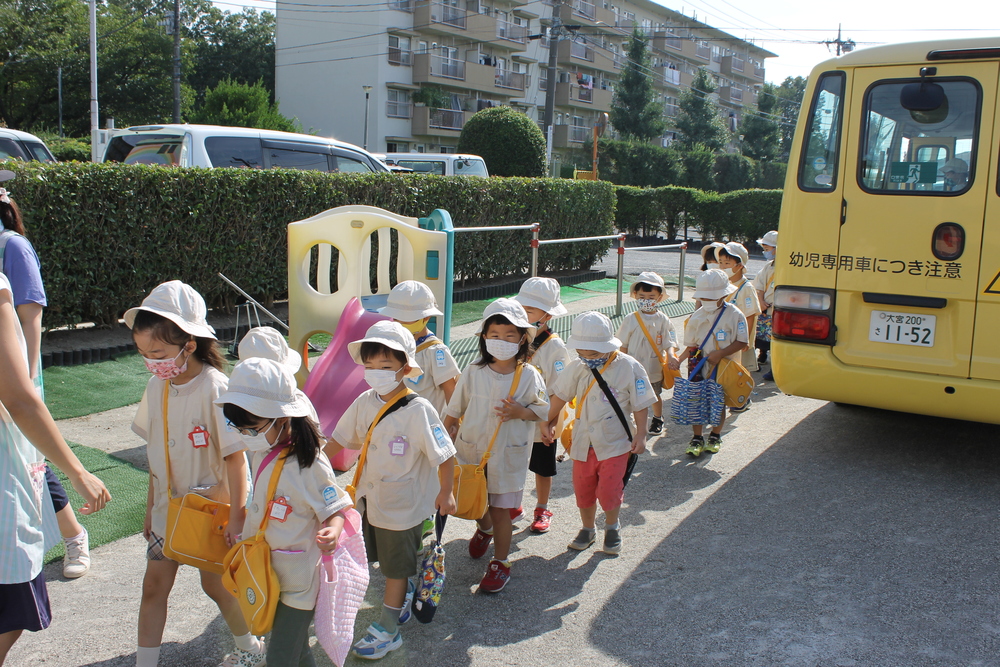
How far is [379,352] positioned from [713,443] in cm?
349

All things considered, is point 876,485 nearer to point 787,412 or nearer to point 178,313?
point 787,412

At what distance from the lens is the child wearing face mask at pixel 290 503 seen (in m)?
2.70

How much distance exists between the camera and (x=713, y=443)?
596 centimetres

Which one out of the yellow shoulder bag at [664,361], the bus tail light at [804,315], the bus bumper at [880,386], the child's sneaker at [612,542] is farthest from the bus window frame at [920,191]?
the child's sneaker at [612,542]

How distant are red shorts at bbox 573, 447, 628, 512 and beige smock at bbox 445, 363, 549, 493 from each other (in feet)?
1.52

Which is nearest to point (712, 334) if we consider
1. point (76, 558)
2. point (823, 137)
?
point (823, 137)

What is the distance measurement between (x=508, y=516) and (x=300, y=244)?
10.1 feet

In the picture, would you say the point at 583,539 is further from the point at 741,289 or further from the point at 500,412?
the point at 741,289

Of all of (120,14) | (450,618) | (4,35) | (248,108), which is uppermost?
(120,14)

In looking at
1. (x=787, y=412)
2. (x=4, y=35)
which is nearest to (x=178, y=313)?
(x=787, y=412)

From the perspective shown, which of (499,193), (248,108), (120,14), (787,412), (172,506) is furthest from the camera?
(120,14)

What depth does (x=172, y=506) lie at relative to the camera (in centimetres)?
293

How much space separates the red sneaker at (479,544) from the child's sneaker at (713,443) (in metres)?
2.32

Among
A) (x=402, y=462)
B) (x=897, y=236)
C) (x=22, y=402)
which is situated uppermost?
(x=897, y=236)
